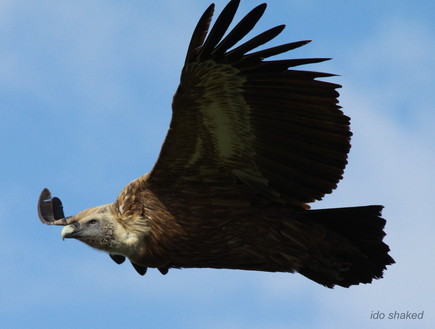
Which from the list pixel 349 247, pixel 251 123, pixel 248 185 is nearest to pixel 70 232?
pixel 248 185

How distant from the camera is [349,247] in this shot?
966 cm

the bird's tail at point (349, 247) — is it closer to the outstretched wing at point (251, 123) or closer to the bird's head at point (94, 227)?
the outstretched wing at point (251, 123)

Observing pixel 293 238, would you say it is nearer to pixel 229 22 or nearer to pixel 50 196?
pixel 229 22

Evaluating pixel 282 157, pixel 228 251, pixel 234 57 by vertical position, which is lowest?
pixel 228 251

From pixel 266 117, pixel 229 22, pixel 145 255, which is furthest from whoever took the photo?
pixel 145 255

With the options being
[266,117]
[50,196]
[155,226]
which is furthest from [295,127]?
[50,196]

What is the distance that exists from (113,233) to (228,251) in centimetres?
122

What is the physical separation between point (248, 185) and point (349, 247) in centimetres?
117

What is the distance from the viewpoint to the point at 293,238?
9.54 m

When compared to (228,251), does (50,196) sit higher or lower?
higher

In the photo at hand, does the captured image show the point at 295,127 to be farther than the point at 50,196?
No

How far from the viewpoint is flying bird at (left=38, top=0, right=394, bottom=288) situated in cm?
898

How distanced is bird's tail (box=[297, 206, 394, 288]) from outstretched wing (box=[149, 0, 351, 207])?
0.27 metres

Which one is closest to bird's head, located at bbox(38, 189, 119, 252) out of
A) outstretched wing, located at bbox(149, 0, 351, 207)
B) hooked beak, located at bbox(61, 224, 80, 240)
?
hooked beak, located at bbox(61, 224, 80, 240)
